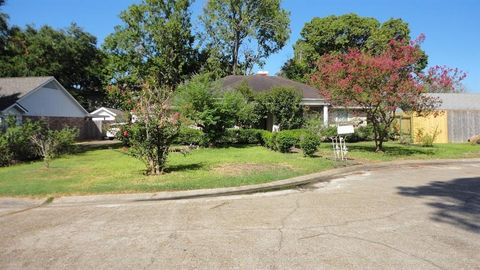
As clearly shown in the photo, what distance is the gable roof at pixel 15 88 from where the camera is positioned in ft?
92.6

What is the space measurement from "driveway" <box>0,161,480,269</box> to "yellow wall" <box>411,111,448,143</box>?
58.0 feet

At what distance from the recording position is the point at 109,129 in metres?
12.8

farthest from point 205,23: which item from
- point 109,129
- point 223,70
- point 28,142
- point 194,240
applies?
point 194,240

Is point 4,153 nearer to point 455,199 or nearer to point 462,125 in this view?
point 455,199

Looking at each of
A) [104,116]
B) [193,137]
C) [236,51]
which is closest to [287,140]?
[193,137]

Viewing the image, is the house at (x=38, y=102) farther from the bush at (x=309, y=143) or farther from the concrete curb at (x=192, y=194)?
the bush at (x=309, y=143)

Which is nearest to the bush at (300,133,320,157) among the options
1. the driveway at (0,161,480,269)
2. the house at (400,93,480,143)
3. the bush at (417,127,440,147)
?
the driveway at (0,161,480,269)

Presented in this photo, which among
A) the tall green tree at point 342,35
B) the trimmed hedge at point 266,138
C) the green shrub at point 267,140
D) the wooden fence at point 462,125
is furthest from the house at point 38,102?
A: the wooden fence at point 462,125

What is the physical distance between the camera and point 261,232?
6.08 metres

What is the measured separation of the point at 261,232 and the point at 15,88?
31.0 metres

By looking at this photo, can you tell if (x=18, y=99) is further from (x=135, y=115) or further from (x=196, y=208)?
(x=196, y=208)

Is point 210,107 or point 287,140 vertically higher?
point 210,107

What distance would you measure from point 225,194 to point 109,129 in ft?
17.2

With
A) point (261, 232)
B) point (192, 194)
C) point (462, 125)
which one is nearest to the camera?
point (261, 232)
